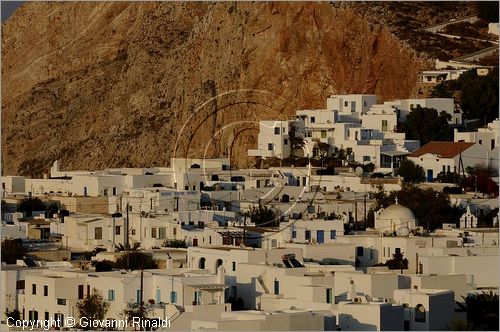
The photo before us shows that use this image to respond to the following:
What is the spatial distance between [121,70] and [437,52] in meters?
21.4

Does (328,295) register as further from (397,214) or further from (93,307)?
(397,214)

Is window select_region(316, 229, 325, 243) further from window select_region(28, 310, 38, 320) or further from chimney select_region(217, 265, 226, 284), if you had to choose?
window select_region(28, 310, 38, 320)

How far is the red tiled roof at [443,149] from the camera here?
65562 mm

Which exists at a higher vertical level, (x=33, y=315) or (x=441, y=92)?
(x=441, y=92)

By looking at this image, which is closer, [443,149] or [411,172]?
[411,172]

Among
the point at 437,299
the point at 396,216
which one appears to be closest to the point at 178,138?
the point at 396,216

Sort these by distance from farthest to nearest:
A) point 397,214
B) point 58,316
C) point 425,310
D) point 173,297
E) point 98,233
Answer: point 98,233
point 397,214
point 58,316
point 173,297
point 425,310

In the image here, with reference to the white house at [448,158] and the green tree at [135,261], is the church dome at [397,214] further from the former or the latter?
the white house at [448,158]

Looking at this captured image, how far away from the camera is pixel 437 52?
80938 mm

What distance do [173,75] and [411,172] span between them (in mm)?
28985

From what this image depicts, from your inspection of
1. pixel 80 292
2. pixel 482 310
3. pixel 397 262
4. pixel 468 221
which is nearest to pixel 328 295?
pixel 482 310

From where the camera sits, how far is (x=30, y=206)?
216 ft

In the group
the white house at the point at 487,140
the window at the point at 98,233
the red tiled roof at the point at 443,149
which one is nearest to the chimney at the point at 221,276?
the window at the point at 98,233

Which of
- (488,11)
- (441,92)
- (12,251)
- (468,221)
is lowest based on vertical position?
(12,251)
